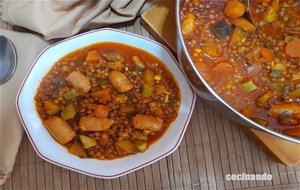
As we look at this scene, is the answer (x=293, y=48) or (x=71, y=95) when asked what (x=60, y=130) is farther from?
(x=293, y=48)

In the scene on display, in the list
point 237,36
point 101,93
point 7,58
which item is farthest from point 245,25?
point 7,58

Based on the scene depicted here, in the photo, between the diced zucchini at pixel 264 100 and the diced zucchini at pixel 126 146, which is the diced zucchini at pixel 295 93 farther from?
the diced zucchini at pixel 126 146

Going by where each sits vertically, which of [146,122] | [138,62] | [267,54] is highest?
[267,54]

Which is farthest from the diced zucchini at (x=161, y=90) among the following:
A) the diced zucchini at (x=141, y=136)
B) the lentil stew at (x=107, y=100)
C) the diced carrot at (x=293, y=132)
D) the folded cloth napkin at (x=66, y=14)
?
the diced carrot at (x=293, y=132)

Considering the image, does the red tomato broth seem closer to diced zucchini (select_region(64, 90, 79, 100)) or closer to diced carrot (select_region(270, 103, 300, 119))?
diced carrot (select_region(270, 103, 300, 119))

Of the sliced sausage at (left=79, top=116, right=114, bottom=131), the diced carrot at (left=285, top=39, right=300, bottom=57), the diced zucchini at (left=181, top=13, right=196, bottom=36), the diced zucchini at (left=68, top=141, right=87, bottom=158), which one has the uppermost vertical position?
the diced zucchini at (left=181, top=13, right=196, bottom=36)

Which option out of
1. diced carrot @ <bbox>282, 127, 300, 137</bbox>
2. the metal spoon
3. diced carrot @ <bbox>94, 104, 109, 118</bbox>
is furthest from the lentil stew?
diced carrot @ <bbox>282, 127, 300, 137</bbox>

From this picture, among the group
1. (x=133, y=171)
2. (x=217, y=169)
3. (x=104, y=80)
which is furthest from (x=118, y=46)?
(x=217, y=169)
